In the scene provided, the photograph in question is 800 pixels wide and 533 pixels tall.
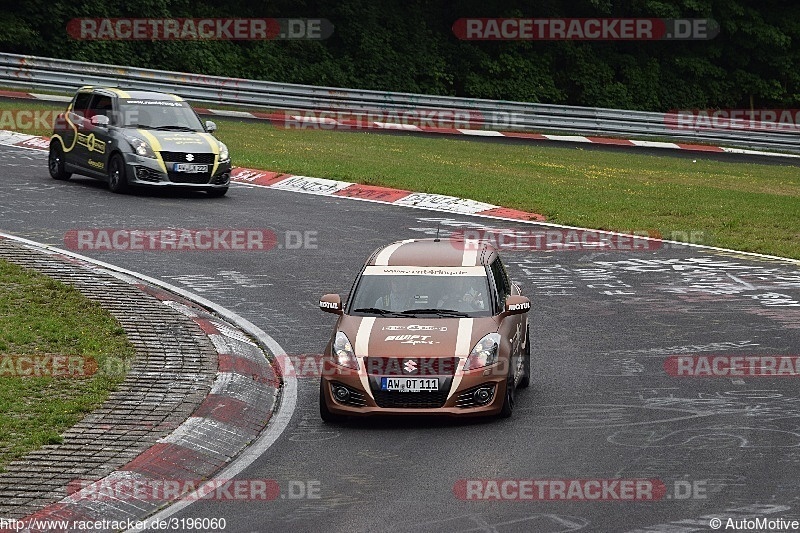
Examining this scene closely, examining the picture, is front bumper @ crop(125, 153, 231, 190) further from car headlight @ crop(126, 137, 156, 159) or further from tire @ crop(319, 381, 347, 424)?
tire @ crop(319, 381, 347, 424)

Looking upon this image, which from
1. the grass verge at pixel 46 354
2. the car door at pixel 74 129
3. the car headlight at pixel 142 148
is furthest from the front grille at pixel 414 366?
the car door at pixel 74 129

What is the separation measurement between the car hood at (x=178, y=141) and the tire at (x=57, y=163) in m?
2.13

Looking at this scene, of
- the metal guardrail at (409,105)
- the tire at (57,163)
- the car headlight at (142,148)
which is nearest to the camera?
the car headlight at (142,148)

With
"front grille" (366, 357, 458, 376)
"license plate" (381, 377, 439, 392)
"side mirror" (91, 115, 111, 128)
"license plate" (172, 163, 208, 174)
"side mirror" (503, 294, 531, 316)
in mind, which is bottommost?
"license plate" (381, 377, 439, 392)

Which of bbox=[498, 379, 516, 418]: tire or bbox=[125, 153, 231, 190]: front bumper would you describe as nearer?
bbox=[498, 379, 516, 418]: tire

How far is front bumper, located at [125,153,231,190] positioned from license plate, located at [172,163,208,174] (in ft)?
0.23

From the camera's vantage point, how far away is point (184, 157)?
22.3m

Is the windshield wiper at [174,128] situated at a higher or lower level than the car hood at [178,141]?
higher

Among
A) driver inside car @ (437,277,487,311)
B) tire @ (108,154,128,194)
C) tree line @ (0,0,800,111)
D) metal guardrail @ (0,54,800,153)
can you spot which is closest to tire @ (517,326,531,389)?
driver inside car @ (437,277,487,311)

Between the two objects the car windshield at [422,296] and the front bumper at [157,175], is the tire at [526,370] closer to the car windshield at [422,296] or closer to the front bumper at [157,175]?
the car windshield at [422,296]

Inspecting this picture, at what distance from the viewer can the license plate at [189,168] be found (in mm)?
22359

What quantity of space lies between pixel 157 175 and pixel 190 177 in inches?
22.9

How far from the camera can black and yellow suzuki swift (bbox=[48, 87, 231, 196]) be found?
22344 mm

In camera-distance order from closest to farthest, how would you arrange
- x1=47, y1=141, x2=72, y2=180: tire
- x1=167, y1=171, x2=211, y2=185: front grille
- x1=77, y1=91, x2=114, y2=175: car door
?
x1=167, y1=171, x2=211, y2=185: front grille
x1=77, y1=91, x2=114, y2=175: car door
x1=47, y1=141, x2=72, y2=180: tire
